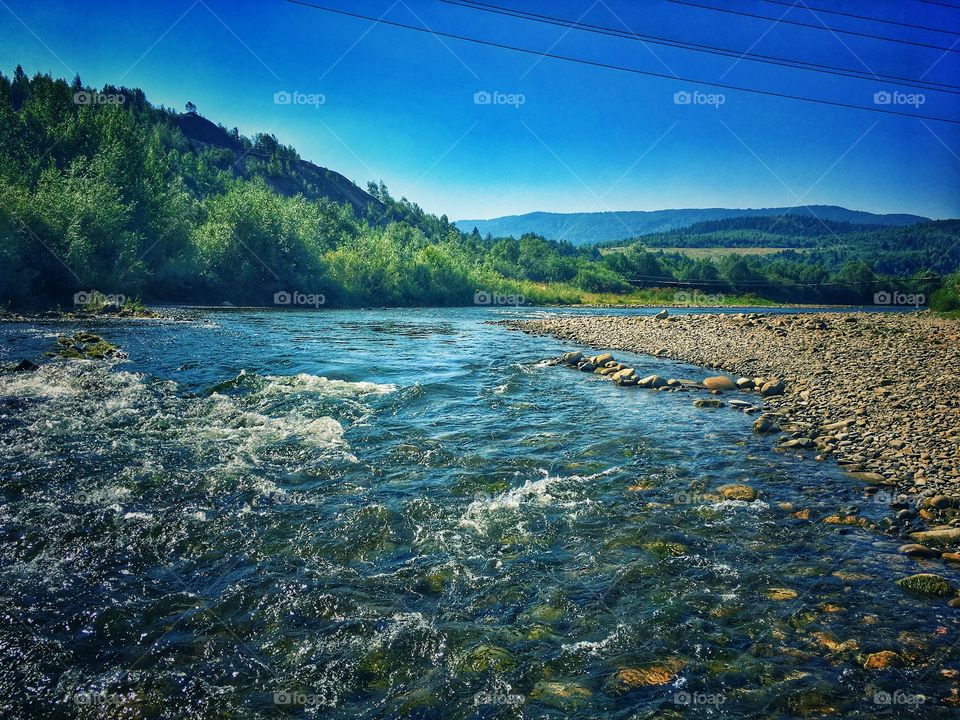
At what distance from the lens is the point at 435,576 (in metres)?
5.89

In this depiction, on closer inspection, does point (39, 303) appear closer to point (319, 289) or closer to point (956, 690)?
point (319, 289)

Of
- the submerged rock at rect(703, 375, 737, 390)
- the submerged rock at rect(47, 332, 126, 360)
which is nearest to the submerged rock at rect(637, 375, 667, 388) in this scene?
the submerged rock at rect(703, 375, 737, 390)

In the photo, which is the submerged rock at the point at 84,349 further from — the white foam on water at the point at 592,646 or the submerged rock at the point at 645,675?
the submerged rock at the point at 645,675

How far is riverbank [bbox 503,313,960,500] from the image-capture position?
31.5ft

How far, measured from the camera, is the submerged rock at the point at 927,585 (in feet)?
18.5

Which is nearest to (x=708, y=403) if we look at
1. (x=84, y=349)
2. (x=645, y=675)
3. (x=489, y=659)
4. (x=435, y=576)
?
(x=435, y=576)

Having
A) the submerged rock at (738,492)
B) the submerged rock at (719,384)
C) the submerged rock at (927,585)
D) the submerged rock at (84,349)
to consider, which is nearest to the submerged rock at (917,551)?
the submerged rock at (927,585)

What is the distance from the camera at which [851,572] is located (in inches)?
238

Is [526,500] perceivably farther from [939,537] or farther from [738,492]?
[939,537]

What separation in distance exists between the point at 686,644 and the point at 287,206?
232ft

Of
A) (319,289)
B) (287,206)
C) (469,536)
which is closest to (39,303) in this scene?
(319,289)

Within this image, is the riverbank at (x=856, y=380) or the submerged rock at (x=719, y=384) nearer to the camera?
the riverbank at (x=856, y=380)

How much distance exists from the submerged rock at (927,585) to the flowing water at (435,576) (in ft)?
0.48

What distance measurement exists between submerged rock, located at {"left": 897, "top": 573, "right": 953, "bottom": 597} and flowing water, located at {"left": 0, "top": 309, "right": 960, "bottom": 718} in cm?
15
